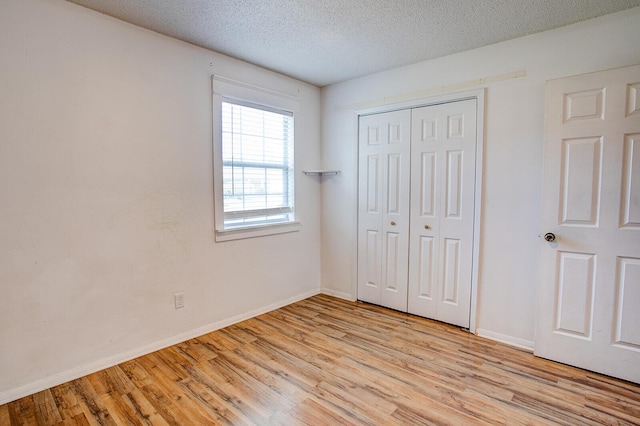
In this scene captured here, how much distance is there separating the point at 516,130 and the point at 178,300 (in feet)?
10.1

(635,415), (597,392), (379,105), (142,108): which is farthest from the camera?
(379,105)

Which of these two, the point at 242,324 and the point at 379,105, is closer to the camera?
the point at 242,324

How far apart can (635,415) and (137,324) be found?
10.7 feet

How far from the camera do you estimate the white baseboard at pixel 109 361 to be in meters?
2.06

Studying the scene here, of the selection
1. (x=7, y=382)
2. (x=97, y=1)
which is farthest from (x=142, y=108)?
(x=7, y=382)

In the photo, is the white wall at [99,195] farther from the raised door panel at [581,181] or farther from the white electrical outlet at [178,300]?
the raised door panel at [581,181]

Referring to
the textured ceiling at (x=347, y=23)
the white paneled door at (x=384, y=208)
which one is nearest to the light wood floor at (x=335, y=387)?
the white paneled door at (x=384, y=208)

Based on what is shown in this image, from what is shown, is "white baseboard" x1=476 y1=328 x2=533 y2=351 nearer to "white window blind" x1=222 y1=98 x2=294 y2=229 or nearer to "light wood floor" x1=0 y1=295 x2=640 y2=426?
"light wood floor" x1=0 y1=295 x2=640 y2=426

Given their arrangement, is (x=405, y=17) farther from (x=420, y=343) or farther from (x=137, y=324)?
(x=137, y=324)

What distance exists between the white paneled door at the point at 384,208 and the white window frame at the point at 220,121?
0.98 m

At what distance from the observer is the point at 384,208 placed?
11.7 feet

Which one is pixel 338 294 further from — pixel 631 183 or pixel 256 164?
pixel 631 183

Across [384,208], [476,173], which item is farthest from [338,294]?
[476,173]

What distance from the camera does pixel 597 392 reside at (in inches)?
83.1
